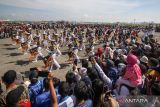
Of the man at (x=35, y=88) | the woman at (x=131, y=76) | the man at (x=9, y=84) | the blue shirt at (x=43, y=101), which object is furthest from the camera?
the woman at (x=131, y=76)

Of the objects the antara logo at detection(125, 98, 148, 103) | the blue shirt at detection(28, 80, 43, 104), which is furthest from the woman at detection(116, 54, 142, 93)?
the blue shirt at detection(28, 80, 43, 104)

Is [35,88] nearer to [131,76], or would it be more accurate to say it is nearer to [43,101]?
[43,101]

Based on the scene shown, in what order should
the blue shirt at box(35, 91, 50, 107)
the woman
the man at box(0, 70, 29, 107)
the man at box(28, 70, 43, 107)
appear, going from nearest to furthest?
the man at box(0, 70, 29, 107) < the blue shirt at box(35, 91, 50, 107) < the man at box(28, 70, 43, 107) < the woman

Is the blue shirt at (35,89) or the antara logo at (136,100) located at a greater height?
the antara logo at (136,100)

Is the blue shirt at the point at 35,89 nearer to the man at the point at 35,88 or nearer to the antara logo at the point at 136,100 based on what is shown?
the man at the point at 35,88

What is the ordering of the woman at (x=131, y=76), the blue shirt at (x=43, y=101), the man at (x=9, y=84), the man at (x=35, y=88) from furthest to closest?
the woman at (x=131, y=76), the man at (x=35, y=88), the blue shirt at (x=43, y=101), the man at (x=9, y=84)

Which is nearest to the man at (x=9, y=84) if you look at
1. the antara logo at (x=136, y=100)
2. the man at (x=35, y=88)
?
the man at (x=35, y=88)

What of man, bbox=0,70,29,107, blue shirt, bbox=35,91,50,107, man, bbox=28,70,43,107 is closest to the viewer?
man, bbox=0,70,29,107

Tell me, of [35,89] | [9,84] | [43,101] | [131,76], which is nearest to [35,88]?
[35,89]

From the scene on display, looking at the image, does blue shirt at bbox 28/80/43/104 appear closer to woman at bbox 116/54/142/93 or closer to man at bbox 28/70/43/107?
man at bbox 28/70/43/107

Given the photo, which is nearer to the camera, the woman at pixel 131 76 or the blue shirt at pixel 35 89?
the blue shirt at pixel 35 89

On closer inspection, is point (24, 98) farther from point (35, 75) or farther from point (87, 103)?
point (35, 75)

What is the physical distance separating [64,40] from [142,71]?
20.4m

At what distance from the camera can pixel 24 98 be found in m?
3.82
